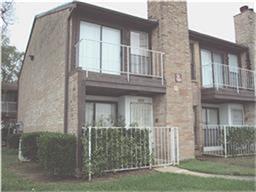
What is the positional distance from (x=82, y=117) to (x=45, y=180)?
7.51 feet

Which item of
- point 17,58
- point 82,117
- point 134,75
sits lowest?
point 82,117

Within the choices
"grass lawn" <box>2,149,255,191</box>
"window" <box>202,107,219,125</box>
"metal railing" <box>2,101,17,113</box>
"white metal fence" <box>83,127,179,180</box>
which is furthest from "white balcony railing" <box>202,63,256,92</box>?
"metal railing" <box>2,101,17,113</box>

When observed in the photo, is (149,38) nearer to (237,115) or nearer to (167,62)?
(167,62)

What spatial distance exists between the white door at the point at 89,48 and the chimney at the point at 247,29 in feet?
34.0

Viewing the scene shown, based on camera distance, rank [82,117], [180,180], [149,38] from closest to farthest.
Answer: [180,180]
[82,117]
[149,38]

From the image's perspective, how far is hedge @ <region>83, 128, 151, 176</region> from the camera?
27.0ft

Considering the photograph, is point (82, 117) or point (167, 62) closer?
point (82, 117)

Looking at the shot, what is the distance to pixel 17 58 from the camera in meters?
35.6

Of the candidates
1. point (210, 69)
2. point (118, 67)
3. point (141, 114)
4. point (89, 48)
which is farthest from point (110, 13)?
point (210, 69)

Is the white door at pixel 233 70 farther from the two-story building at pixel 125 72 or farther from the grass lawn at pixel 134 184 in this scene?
the grass lawn at pixel 134 184

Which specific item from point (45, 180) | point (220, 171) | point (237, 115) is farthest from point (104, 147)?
point (237, 115)

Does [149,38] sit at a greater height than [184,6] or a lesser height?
lesser

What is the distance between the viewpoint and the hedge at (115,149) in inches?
324

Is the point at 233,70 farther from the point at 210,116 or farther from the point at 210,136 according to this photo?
the point at 210,136
